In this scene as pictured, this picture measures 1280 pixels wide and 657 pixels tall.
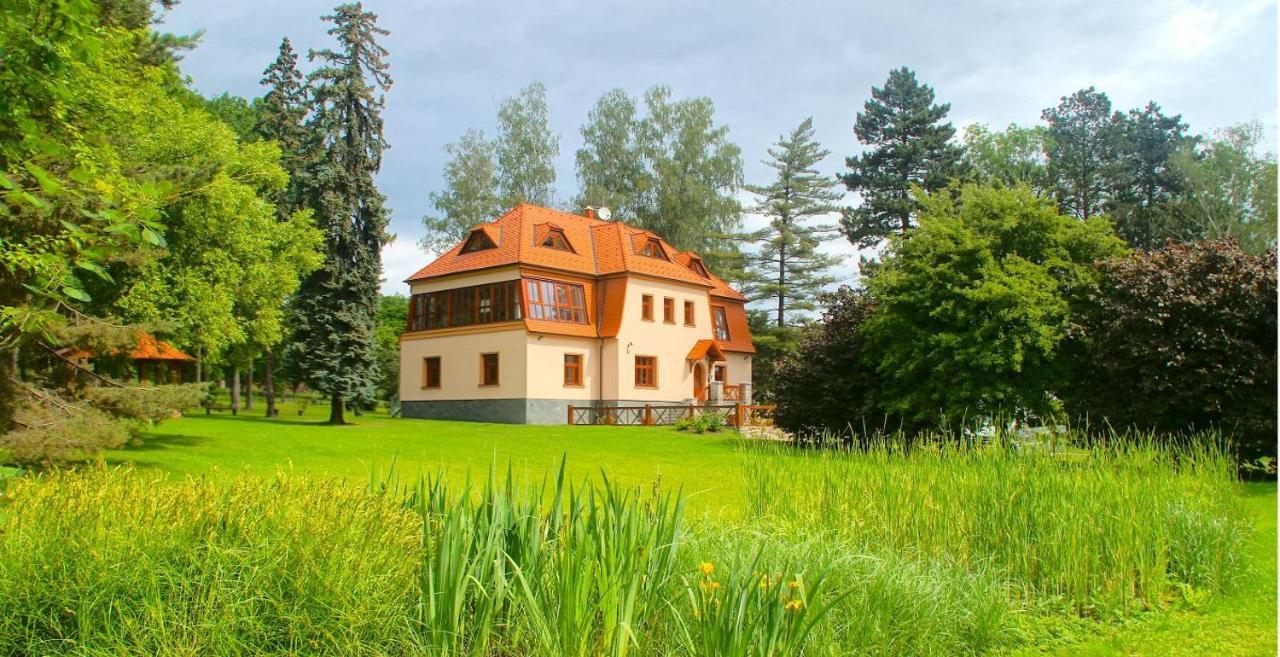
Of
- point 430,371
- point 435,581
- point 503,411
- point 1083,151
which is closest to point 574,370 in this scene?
point 503,411

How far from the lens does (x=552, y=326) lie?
3212 centimetres

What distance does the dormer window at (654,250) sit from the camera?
3516 cm

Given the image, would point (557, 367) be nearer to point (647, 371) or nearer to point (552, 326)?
point (552, 326)

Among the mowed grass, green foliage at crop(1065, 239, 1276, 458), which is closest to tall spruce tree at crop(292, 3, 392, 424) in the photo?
the mowed grass

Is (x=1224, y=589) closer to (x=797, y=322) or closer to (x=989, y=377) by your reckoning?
(x=989, y=377)

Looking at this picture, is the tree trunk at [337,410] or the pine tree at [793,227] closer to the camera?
the tree trunk at [337,410]

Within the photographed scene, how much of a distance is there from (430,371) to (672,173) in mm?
15365

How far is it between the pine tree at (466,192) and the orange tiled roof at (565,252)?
710 cm

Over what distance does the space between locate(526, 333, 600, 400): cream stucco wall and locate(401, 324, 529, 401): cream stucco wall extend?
333 mm

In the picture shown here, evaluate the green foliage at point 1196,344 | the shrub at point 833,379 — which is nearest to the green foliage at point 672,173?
the shrub at point 833,379

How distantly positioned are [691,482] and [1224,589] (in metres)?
8.01

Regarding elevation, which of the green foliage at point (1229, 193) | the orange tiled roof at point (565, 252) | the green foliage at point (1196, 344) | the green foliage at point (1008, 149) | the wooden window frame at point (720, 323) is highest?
the green foliage at point (1008, 149)

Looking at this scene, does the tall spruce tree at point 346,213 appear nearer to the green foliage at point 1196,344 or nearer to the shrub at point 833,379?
the shrub at point 833,379

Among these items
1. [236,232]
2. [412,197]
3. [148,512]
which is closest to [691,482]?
[148,512]
